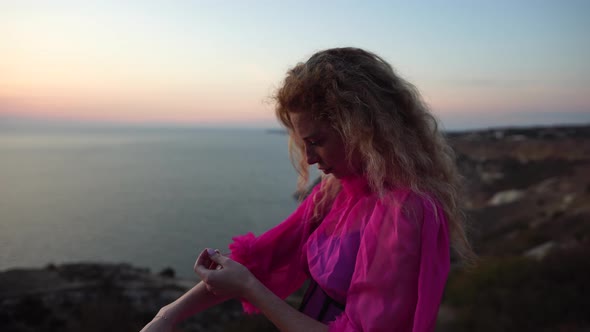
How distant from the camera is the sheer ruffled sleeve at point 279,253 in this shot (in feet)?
6.82

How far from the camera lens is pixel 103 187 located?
A: 111 ft

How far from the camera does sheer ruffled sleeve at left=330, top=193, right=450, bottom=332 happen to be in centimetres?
146

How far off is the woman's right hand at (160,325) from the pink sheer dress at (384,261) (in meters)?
0.60

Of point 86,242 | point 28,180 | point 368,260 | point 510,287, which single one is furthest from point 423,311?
point 28,180

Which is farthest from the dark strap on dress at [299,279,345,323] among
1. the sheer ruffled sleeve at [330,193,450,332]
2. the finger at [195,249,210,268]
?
the finger at [195,249,210,268]

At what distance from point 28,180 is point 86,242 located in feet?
33.6

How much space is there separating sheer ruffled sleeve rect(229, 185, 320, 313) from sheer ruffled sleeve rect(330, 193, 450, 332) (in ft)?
1.94

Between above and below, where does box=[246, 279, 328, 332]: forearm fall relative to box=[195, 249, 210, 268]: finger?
below

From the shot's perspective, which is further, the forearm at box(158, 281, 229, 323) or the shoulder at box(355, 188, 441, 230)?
the forearm at box(158, 281, 229, 323)

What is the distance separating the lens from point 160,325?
176cm

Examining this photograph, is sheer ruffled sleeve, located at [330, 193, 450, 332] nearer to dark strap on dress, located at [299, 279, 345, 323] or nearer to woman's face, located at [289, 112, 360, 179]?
dark strap on dress, located at [299, 279, 345, 323]

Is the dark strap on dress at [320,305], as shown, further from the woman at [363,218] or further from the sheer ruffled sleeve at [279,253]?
the sheer ruffled sleeve at [279,253]

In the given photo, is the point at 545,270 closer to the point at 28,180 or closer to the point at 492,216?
the point at 492,216

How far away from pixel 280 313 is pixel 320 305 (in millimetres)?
296
